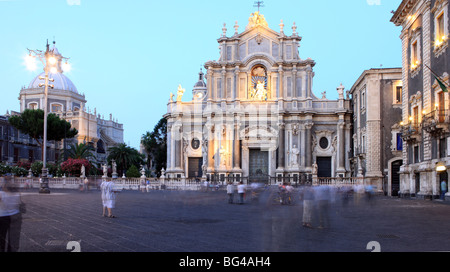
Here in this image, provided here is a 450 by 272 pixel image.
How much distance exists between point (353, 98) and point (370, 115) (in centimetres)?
951

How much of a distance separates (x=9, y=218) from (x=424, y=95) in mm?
24722

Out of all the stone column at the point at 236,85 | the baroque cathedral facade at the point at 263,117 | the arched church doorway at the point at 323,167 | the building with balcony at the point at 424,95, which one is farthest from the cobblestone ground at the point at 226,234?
the stone column at the point at 236,85

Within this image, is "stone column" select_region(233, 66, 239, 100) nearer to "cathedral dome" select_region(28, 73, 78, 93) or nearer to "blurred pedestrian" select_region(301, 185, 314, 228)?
"blurred pedestrian" select_region(301, 185, 314, 228)

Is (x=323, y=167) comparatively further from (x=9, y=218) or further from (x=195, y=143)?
(x=9, y=218)

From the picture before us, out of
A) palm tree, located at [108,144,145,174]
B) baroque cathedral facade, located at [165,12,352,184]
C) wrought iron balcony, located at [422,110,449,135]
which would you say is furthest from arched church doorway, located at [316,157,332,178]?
palm tree, located at [108,144,145,174]

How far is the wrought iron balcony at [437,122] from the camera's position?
79.2 feet

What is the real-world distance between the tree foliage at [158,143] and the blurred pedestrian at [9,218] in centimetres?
5448

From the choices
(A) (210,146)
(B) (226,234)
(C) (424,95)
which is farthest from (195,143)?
(B) (226,234)

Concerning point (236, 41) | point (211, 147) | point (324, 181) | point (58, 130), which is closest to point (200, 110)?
point (211, 147)

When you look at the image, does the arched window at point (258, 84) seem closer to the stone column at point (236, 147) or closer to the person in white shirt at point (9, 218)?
the stone column at point (236, 147)

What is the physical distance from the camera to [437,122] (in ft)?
79.9

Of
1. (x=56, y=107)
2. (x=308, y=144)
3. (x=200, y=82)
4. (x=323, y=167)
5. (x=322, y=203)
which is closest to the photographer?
(x=322, y=203)

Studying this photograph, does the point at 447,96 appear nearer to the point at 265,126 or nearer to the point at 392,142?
the point at 392,142

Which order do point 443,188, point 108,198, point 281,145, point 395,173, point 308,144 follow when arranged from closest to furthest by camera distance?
point 108,198 → point 443,188 → point 395,173 → point 308,144 → point 281,145
